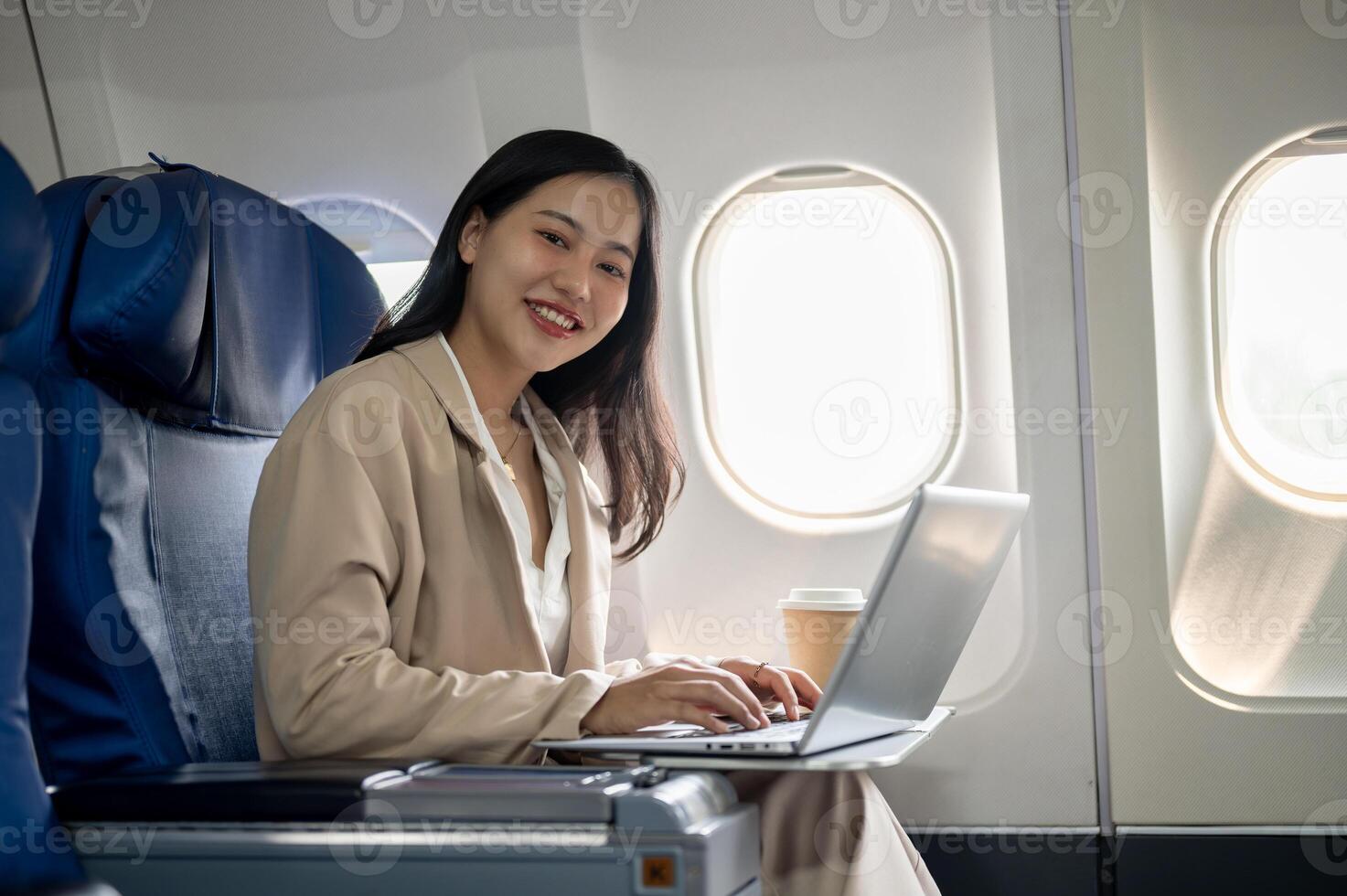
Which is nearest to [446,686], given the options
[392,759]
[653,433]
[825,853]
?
[392,759]

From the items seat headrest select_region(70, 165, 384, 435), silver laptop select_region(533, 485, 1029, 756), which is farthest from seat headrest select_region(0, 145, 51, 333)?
silver laptop select_region(533, 485, 1029, 756)

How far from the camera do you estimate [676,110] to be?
2.17 m

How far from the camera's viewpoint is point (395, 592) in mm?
1501

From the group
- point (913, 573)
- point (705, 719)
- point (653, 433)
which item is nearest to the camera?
point (913, 573)

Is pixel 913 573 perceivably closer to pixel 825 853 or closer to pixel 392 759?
pixel 825 853

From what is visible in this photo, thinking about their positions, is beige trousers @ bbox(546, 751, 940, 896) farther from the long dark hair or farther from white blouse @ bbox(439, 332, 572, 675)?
the long dark hair

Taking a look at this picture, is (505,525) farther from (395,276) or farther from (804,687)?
(395,276)

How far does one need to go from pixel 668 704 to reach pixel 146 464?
0.74m

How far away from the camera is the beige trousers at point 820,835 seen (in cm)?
135

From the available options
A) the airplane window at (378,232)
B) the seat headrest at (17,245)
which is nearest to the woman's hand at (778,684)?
the seat headrest at (17,245)

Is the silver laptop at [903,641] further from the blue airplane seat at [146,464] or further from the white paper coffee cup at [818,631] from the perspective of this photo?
the blue airplane seat at [146,464]

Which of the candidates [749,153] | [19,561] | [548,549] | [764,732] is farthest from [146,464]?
[749,153]

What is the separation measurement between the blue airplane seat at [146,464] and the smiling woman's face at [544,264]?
31cm

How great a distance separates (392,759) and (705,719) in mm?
348
